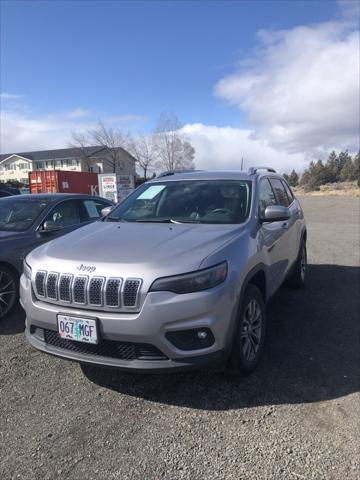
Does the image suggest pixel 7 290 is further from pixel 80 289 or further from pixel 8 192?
pixel 8 192

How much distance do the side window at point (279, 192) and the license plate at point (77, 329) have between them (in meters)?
3.08

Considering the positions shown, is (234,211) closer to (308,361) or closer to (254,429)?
(308,361)

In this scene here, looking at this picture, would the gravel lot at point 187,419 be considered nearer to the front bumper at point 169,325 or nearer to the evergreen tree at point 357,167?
the front bumper at point 169,325

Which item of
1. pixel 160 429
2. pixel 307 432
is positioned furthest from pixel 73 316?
pixel 307 432

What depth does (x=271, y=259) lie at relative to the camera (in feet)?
13.0

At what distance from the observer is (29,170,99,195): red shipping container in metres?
23.5

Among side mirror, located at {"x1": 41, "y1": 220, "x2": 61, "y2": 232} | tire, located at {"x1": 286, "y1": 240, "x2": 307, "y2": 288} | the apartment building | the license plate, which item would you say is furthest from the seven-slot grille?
the apartment building

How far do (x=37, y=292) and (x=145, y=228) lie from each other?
112 centimetres

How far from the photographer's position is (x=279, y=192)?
17.5 ft

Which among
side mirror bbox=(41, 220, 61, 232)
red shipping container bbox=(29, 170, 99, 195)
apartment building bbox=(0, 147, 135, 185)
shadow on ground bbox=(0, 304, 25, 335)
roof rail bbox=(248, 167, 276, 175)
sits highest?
apartment building bbox=(0, 147, 135, 185)

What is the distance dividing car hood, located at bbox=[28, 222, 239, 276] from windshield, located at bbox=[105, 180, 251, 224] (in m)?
0.29

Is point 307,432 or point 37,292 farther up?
Answer: point 37,292

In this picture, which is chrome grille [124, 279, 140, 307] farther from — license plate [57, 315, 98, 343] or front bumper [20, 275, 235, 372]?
license plate [57, 315, 98, 343]

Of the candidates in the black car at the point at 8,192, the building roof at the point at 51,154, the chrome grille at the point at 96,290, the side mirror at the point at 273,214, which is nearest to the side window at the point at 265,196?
the side mirror at the point at 273,214
